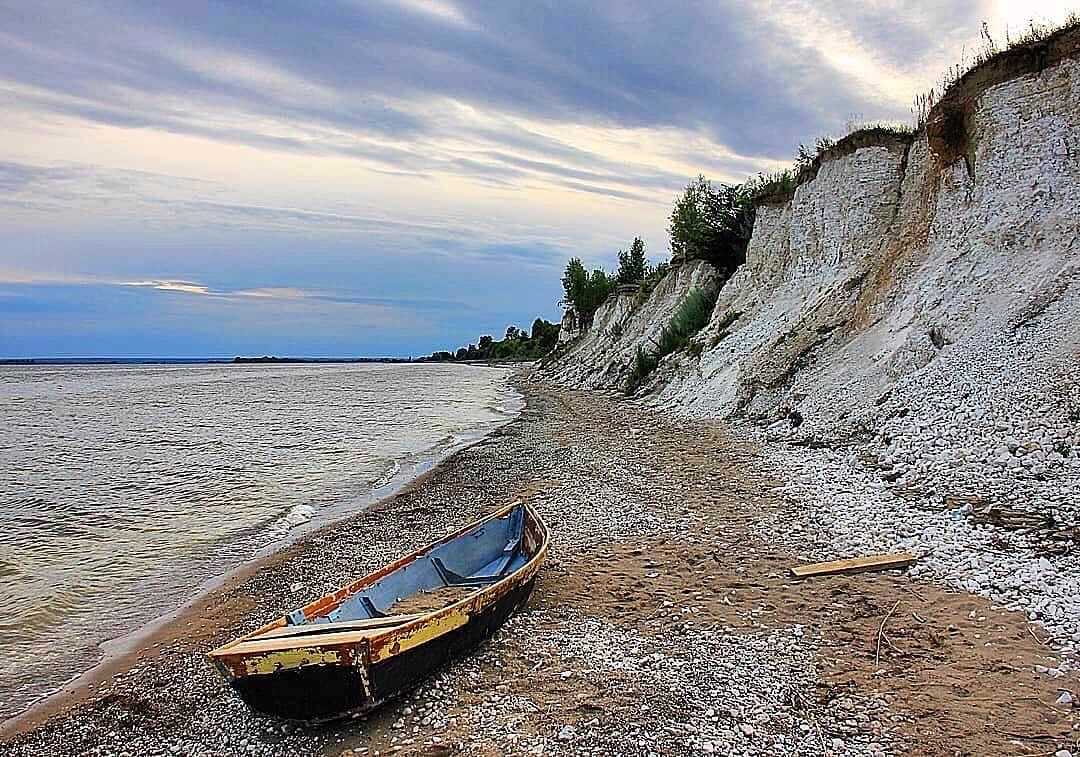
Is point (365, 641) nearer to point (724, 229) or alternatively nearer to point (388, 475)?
point (388, 475)

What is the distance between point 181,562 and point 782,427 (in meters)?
11.4

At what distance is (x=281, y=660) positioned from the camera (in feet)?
Answer: 15.8

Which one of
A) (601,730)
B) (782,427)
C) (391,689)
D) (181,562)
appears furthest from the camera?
(782,427)

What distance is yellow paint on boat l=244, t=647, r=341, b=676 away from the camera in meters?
4.79

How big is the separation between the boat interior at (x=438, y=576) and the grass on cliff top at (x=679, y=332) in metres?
20.2

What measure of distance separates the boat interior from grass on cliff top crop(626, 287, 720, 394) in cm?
2015

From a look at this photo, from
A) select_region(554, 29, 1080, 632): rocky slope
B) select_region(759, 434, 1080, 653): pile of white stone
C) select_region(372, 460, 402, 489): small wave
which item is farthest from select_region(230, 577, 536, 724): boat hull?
select_region(372, 460, 402, 489): small wave

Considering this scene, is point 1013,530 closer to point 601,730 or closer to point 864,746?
point 864,746

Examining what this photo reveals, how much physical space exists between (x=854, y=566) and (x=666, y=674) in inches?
119

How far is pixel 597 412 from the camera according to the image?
24672 mm

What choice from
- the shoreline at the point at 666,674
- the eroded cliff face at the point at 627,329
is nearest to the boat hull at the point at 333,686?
the shoreline at the point at 666,674

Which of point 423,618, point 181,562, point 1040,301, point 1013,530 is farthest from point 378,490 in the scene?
point 1040,301

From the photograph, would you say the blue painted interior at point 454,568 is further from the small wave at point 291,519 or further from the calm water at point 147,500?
the small wave at point 291,519

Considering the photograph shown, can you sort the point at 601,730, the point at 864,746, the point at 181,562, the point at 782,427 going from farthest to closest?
the point at 782,427 → the point at 181,562 → the point at 601,730 → the point at 864,746
